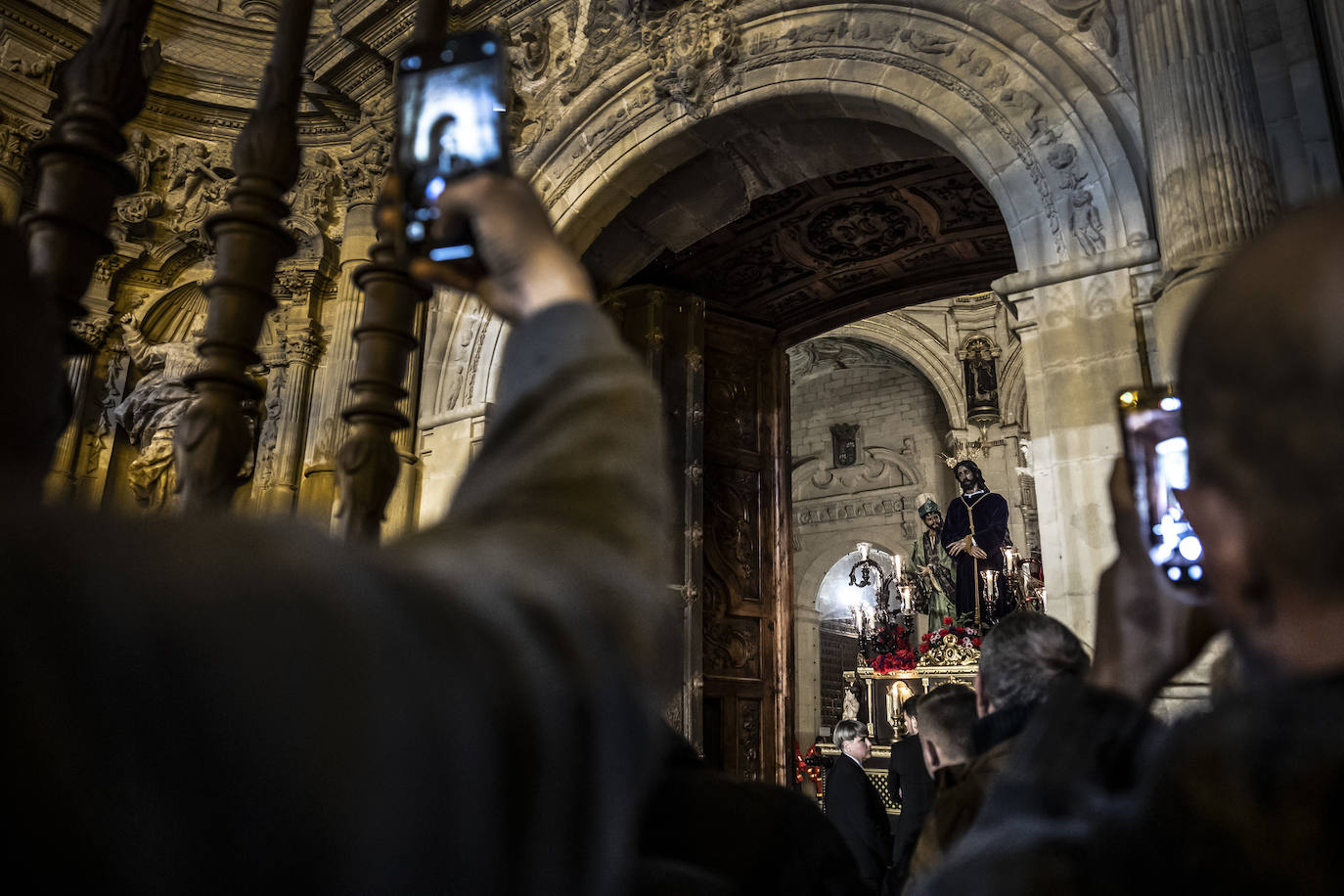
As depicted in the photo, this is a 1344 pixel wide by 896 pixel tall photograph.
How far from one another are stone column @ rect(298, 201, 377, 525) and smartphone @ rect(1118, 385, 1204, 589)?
20.6 ft

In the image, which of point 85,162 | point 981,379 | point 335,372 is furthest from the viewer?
point 981,379

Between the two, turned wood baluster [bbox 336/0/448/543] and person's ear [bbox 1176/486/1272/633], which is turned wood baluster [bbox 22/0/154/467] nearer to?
turned wood baluster [bbox 336/0/448/543]

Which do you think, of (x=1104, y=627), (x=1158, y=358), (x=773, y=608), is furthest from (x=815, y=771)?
(x=1104, y=627)

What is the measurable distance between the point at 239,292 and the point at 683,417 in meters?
6.01

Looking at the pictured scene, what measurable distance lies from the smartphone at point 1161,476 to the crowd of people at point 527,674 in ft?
0.34

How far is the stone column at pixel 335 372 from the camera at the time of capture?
660cm

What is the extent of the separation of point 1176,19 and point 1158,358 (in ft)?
4.65

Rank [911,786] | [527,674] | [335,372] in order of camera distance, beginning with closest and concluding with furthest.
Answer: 1. [527,674]
2. [911,786]
3. [335,372]

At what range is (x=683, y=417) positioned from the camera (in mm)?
7148

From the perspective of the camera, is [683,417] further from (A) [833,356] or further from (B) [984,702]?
(A) [833,356]

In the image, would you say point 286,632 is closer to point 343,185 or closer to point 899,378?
point 343,185

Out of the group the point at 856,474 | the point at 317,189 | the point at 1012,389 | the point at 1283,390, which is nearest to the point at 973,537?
the point at 1012,389

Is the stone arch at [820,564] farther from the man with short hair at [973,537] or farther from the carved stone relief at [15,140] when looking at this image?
the carved stone relief at [15,140]

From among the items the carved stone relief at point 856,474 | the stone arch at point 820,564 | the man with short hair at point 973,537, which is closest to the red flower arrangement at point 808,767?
the man with short hair at point 973,537
